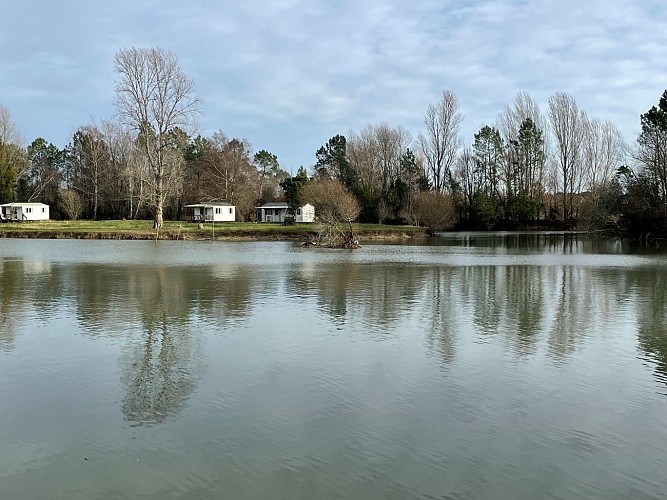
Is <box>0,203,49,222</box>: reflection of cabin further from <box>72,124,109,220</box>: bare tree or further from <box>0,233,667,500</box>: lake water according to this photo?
<box>0,233,667,500</box>: lake water

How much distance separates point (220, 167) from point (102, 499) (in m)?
69.0

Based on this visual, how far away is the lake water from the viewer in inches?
205

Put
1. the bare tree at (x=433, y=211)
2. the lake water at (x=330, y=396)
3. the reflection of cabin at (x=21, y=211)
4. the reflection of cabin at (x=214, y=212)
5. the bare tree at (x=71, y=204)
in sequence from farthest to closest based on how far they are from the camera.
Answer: the reflection of cabin at (x=21, y=211)
the bare tree at (x=71, y=204)
the reflection of cabin at (x=214, y=212)
the bare tree at (x=433, y=211)
the lake water at (x=330, y=396)

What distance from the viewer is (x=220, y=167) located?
71750 mm

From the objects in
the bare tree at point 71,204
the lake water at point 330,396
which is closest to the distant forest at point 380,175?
the bare tree at point 71,204

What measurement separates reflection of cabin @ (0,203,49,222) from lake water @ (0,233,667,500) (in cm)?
5902

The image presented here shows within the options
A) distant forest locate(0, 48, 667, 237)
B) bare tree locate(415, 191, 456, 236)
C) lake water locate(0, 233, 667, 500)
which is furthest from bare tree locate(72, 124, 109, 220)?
lake water locate(0, 233, 667, 500)

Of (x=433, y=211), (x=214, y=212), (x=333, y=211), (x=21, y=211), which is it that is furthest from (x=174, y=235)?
(x=21, y=211)

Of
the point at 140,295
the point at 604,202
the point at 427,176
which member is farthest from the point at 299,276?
the point at 427,176

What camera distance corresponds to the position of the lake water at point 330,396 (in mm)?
5203

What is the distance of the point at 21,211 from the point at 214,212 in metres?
22.8

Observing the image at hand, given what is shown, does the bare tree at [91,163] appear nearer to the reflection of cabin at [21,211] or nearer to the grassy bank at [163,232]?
the reflection of cabin at [21,211]

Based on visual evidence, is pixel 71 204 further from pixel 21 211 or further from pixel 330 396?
pixel 330 396

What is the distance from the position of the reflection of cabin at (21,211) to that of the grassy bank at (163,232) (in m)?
13.7
